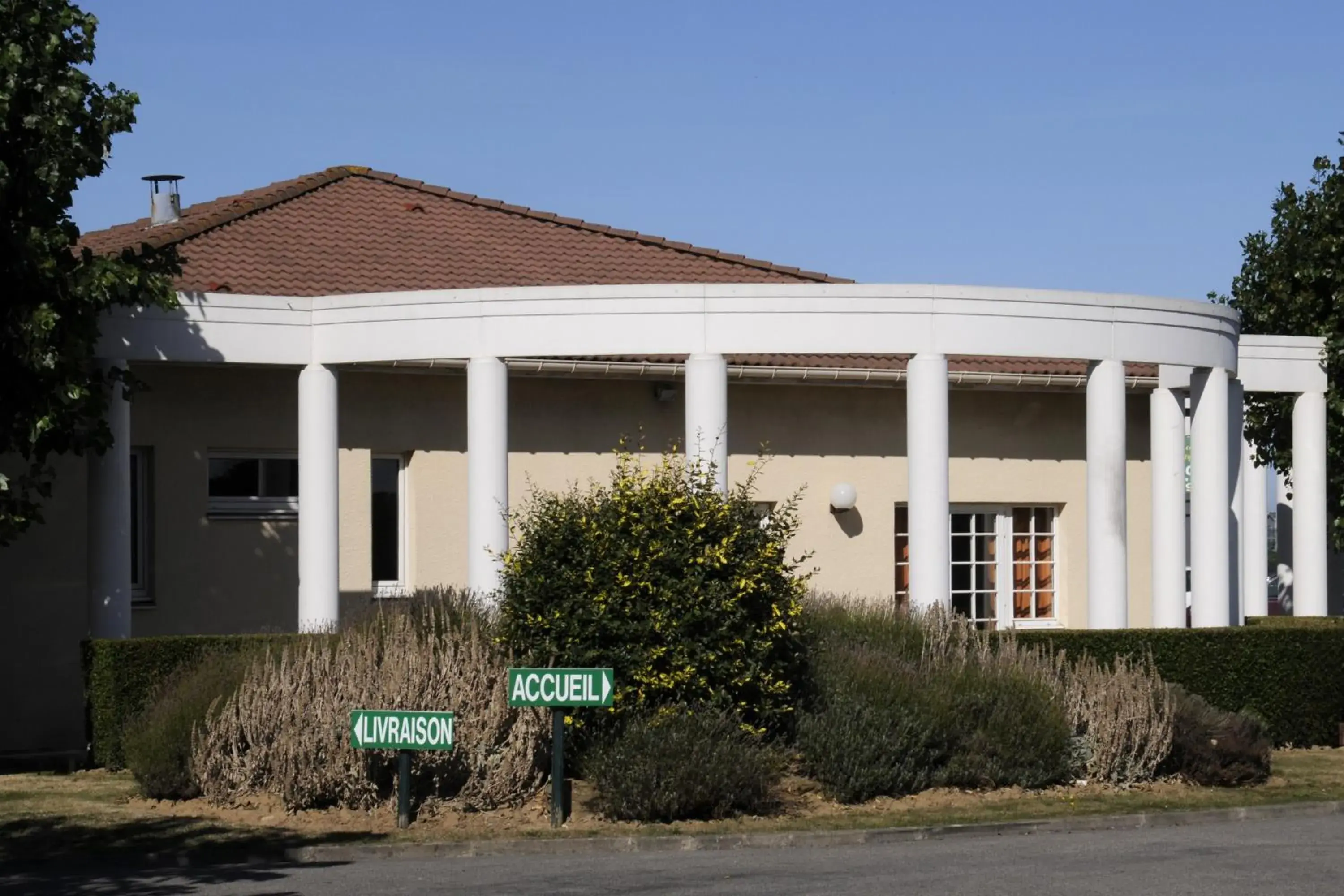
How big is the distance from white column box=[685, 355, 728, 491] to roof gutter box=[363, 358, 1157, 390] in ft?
4.98

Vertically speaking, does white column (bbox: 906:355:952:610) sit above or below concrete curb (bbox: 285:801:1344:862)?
above

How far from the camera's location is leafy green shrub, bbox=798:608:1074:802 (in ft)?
47.2

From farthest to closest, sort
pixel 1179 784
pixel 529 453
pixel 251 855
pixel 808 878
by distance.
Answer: pixel 529 453, pixel 1179 784, pixel 251 855, pixel 808 878

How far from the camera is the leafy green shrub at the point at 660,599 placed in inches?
562

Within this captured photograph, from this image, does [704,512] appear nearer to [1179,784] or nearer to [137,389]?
[1179,784]

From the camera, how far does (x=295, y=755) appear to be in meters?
13.8

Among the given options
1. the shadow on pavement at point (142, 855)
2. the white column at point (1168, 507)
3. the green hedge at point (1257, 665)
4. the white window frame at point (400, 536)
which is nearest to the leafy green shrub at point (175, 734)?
the shadow on pavement at point (142, 855)

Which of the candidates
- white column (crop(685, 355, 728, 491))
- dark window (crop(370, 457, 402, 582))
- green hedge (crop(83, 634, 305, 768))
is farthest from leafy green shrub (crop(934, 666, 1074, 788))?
dark window (crop(370, 457, 402, 582))

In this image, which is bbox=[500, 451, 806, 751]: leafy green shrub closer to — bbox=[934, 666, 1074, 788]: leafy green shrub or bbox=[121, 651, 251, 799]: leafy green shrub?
bbox=[934, 666, 1074, 788]: leafy green shrub

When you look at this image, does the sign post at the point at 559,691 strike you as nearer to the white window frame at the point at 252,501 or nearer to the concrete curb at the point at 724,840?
the concrete curb at the point at 724,840

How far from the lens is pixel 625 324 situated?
1756 centimetres

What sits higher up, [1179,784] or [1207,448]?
[1207,448]

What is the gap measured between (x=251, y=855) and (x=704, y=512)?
4.19 meters

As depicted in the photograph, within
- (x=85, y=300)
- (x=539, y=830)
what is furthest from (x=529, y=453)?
(x=539, y=830)
